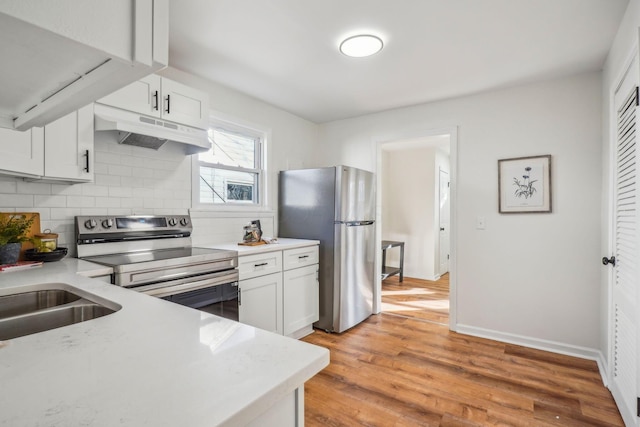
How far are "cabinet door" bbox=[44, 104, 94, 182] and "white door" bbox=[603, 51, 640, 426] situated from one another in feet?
9.69

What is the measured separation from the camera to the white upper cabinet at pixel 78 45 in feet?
1.38

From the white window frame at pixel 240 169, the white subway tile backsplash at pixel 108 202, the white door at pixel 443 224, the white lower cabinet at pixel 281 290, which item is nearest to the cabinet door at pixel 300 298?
the white lower cabinet at pixel 281 290

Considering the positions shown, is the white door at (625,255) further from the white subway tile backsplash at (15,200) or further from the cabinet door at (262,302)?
the white subway tile backsplash at (15,200)

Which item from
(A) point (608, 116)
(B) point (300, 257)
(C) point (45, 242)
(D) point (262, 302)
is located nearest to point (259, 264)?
(D) point (262, 302)

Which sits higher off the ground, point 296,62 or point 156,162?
point 296,62

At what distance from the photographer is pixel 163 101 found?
2.23 metres

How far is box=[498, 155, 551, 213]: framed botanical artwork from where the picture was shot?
2.84 metres

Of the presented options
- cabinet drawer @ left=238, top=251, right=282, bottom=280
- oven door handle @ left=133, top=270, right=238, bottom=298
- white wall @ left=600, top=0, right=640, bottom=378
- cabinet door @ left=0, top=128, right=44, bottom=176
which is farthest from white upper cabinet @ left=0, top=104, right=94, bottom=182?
white wall @ left=600, top=0, right=640, bottom=378

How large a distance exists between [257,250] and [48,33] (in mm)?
2202

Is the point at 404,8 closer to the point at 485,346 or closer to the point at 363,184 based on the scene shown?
the point at 363,184

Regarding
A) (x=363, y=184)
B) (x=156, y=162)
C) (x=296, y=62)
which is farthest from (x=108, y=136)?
(x=363, y=184)

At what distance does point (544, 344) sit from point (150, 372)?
3.32 m

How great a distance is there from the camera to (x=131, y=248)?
227 centimetres

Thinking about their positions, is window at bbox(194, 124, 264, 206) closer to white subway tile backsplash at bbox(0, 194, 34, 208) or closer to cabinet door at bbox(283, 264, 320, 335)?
cabinet door at bbox(283, 264, 320, 335)
